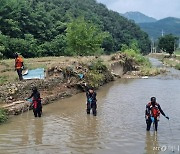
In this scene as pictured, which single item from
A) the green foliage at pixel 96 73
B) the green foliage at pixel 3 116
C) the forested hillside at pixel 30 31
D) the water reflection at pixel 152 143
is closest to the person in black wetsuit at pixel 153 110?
the water reflection at pixel 152 143

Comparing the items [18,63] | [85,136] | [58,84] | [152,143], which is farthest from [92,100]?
[58,84]

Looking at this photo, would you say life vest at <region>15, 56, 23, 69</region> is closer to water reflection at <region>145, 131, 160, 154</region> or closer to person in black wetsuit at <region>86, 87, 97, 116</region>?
person in black wetsuit at <region>86, 87, 97, 116</region>

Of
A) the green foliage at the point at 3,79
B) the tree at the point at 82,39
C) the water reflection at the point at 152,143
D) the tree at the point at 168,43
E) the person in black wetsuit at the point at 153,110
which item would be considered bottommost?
the water reflection at the point at 152,143

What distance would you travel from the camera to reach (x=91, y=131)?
46.7 feet

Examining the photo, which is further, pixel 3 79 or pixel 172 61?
pixel 172 61

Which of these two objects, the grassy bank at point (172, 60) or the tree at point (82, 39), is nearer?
the tree at point (82, 39)

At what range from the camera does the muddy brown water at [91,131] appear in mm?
11844

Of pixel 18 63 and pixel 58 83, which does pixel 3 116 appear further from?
pixel 58 83

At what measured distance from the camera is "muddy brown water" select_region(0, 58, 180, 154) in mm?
11844

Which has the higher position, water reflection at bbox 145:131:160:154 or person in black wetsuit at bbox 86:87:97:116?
person in black wetsuit at bbox 86:87:97:116

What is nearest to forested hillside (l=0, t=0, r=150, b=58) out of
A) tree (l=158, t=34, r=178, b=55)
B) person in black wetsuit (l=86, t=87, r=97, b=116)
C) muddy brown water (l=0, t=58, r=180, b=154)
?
muddy brown water (l=0, t=58, r=180, b=154)

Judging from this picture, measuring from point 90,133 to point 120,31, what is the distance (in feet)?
301

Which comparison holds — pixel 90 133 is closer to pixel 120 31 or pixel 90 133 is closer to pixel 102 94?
pixel 102 94

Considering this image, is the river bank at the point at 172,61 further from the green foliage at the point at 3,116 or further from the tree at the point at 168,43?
the green foliage at the point at 3,116
